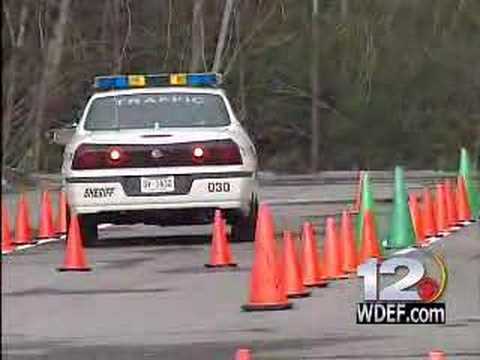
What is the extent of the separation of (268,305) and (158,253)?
143 inches

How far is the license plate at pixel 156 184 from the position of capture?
36.4 ft

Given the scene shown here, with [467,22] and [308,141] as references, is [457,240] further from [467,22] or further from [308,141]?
[308,141]

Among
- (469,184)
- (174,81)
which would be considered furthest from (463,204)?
(174,81)

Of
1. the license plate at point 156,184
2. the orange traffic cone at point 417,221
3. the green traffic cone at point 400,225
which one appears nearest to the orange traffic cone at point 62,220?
the license plate at point 156,184

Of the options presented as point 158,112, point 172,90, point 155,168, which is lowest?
point 155,168

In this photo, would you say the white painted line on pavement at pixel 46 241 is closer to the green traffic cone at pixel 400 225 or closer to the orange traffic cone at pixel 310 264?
the green traffic cone at pixel 400 225

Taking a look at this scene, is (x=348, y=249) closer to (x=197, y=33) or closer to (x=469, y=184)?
(x=197, y=33)

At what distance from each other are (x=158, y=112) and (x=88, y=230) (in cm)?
117

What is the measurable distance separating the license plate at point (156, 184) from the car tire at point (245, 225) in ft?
2.63

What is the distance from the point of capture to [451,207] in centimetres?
1475

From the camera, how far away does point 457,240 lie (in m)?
12.7

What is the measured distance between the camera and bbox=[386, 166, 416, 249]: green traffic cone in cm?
1180

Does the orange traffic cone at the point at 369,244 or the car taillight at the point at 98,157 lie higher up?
the car taillight at the point at 98,157

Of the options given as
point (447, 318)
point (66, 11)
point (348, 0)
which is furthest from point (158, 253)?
point (66, 11)
